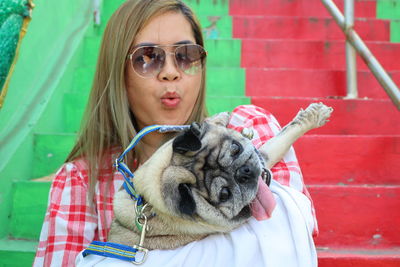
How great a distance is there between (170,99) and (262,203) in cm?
65

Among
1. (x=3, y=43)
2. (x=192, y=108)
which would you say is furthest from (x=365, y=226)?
(x=3, y=43)

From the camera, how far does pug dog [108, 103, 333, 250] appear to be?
1.34 metres

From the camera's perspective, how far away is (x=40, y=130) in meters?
3.04

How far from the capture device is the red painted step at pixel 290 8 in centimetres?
486

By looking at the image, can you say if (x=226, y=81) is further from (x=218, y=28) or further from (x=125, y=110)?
(x=125, y=110)

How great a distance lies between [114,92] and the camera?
1.81 m

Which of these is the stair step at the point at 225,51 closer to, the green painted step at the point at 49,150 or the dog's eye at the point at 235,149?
the green painted step at the point at 49,150

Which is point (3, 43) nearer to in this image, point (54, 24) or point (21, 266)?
point (21, 266)

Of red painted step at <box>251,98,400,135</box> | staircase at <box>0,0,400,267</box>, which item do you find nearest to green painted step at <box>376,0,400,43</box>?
staircase at <box>0,0,400,267</box>

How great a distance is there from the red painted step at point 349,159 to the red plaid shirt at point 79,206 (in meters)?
0.99

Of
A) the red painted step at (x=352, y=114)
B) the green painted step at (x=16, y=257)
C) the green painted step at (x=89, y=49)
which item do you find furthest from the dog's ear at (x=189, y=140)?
the green painted step at (x=89, y=49)

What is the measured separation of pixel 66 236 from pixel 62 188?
197 mm

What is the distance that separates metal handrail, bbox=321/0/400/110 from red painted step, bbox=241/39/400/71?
2.10 ft

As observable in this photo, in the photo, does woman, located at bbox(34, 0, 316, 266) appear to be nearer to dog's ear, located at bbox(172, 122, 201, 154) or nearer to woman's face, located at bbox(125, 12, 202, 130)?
woman's face, located at bbox(125, 12, 202, 130)
